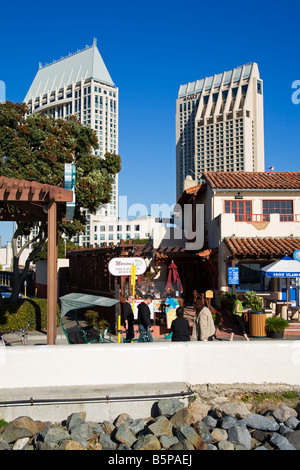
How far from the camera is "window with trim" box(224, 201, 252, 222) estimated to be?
61.4ft

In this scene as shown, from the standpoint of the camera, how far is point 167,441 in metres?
6.52

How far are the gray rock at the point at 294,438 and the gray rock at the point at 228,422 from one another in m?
0.87

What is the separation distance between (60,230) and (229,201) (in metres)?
9.74

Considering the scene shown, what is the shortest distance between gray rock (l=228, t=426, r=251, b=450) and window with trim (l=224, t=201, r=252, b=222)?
12.8 m

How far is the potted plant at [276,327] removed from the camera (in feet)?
41.7

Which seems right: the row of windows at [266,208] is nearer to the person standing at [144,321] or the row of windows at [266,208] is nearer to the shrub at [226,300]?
the shrub at [226,300]

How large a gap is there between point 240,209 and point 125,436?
13.9m

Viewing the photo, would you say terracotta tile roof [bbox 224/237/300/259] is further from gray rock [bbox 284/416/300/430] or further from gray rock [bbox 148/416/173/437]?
gray rock [bbox 148/416/173/437]

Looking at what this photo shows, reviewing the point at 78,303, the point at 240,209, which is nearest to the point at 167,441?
the point at 78,303

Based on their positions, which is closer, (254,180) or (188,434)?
(188,434)

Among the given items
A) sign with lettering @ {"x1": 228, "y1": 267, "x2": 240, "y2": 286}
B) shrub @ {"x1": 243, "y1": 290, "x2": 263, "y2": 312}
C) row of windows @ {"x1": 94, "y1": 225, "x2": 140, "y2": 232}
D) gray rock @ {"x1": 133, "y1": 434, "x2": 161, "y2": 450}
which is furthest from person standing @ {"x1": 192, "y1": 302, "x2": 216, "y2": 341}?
row of windows @ {"x1": 94, "y1": 225, "x2": 140, "y2": 232}

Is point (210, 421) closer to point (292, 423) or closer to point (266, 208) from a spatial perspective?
point (292, 423)

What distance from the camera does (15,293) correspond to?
689 inches
